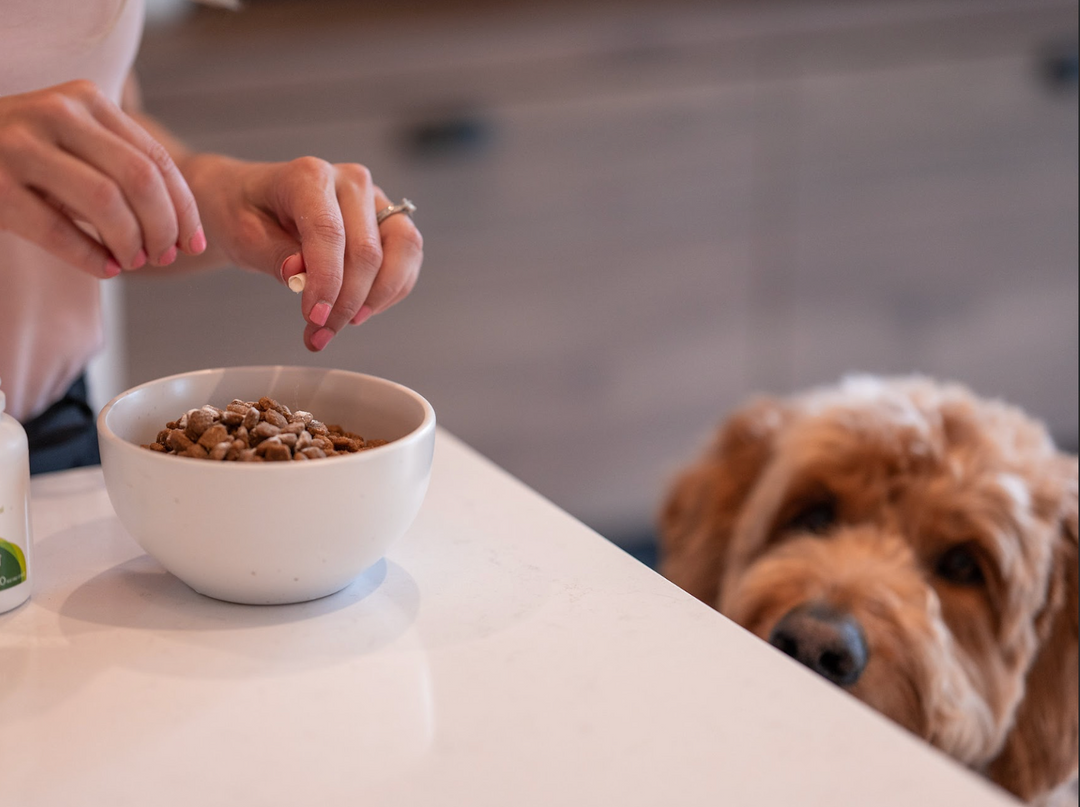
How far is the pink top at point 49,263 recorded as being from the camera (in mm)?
854

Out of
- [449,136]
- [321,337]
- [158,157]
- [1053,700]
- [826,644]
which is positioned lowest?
[1053,700]

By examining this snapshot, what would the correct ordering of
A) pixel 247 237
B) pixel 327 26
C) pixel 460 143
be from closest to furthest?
pixel 247 237 < pixel 327 26 < pixel 460 143

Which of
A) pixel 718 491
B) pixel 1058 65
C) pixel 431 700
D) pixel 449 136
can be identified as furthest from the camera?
pixel 1058 65

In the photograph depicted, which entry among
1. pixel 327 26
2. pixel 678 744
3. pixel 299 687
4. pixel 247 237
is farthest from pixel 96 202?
pixel 327 26

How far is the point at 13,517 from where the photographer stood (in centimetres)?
62

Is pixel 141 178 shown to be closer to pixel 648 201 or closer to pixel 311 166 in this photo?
pixel 311 166

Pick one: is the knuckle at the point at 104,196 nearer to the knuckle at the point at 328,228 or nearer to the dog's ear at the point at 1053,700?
the knuckle at the point at 328,228

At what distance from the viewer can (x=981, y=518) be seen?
3.71 feet

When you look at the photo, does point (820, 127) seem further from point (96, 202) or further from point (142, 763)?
point (142, 763)

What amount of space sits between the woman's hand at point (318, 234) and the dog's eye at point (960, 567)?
74cm

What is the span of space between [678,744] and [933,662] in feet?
2.15

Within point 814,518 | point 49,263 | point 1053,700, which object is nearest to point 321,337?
point 49,263

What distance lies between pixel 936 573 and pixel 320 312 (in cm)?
82

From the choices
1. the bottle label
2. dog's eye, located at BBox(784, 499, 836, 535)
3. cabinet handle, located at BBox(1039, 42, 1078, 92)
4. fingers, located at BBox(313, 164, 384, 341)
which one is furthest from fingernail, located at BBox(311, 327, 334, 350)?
cabinet handle, located at BBox(1039, 42, 1078, 92)
